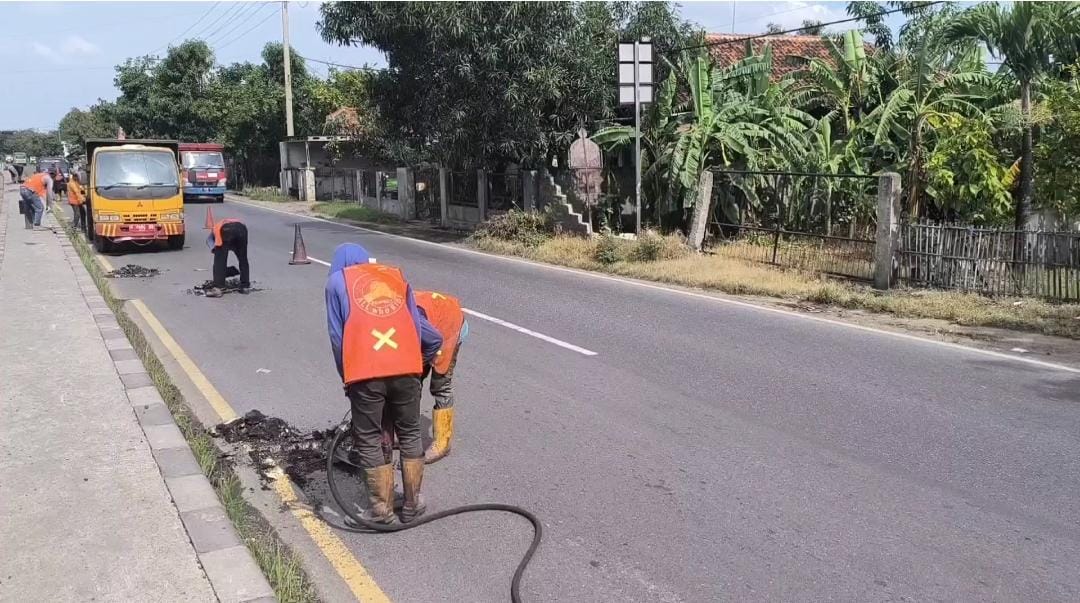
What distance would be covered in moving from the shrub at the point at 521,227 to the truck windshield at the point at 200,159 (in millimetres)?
24305

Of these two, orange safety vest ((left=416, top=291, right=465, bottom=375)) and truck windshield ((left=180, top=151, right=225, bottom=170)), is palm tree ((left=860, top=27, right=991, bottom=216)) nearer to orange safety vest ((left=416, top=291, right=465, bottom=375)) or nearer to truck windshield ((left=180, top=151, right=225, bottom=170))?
orange safety vest ((left=416, top=291, right=465, bottom=375))

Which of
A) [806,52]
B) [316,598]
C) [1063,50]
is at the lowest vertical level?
[316,598]

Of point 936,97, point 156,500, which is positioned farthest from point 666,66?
point 156,500

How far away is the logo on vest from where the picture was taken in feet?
13.9

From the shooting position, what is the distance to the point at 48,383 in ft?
23.4

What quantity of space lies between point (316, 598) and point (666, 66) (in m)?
17.9

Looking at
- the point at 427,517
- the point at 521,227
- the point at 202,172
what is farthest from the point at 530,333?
the point at 202,172

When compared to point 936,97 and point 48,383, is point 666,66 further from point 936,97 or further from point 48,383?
point 48,383

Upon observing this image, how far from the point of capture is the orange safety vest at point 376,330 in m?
4.21

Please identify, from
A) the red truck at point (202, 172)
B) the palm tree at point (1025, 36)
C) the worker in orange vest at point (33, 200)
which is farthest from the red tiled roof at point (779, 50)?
the red truck at point (202, 172)

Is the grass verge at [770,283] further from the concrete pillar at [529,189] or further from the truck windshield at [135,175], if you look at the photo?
the truck windshield at [135,175]

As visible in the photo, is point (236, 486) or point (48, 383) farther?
point (48, 383)

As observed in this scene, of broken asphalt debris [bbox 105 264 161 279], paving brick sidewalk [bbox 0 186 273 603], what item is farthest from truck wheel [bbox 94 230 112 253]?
paving brick sidewalk [bbox 0 186 273 603]

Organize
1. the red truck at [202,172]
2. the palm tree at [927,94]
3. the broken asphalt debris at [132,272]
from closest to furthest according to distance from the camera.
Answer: the broken asphalt debris at [132,272] < the palm tree at [927,94] < the red truck at [202,172]
